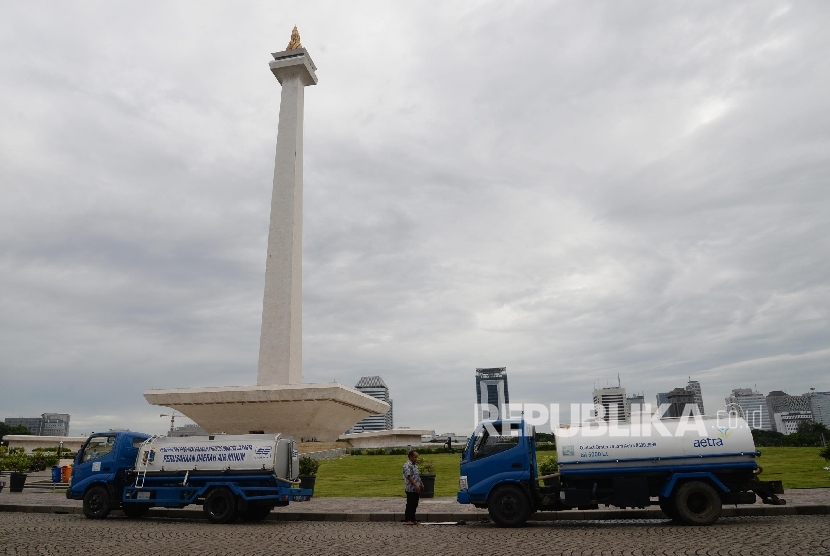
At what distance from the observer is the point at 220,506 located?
15.9 meters

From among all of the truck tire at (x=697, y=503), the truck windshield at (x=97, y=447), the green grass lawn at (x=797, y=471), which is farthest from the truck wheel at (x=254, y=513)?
the green grass lawn at (x=797, y=471)

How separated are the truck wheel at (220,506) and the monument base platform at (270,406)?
86.3ft

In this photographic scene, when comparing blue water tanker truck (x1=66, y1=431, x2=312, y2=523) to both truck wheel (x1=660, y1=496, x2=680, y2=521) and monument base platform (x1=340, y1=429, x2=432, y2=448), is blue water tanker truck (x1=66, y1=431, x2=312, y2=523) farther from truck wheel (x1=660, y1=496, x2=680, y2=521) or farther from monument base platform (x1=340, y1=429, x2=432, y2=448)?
monument base platform (x1=340, y1=429, x2=432, y2=448)

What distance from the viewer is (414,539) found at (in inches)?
478

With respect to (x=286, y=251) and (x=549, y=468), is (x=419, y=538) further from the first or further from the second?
(x=286, y=251)

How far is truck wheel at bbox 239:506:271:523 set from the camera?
16.3 metres

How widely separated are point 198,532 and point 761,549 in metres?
11.0

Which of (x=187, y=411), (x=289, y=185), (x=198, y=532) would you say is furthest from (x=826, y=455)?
(x=187, y=411)

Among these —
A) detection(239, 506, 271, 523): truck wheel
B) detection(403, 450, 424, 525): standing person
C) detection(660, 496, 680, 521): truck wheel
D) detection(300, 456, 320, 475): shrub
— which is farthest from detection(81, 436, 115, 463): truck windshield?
detection(660, 496, 680, 521): truck wheel

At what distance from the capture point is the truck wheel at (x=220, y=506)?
618 inches

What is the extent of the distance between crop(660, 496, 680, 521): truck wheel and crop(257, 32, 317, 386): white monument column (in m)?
33.4

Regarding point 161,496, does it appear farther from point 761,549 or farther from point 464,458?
point 761,549

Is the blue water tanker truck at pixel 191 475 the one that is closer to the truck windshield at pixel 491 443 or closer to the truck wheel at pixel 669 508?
the truck windshield at pixel 491 443

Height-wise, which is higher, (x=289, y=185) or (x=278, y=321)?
(x=289, y=185)
